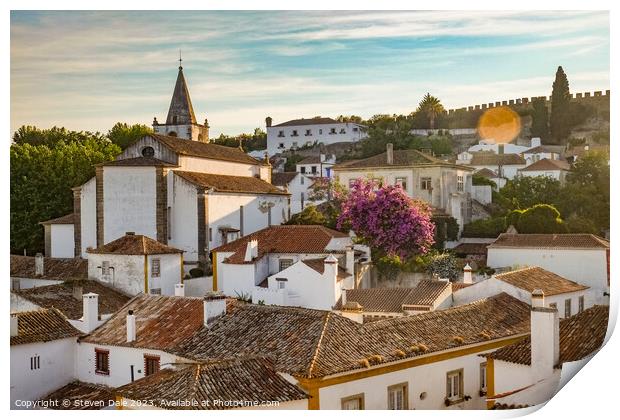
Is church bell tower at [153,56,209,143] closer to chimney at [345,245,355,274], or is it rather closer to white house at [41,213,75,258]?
white house at [41,213,75,258]

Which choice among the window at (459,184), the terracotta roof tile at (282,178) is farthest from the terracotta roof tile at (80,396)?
the terracotta roof tile at (282,178)

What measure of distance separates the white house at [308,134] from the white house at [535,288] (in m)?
8.55

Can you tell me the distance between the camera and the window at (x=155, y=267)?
17.8 m

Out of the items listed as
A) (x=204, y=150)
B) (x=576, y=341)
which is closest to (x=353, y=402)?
(x=576, y=341)

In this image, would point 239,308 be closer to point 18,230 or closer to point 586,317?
point 586,317

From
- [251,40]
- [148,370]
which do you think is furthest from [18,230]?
[251,40]

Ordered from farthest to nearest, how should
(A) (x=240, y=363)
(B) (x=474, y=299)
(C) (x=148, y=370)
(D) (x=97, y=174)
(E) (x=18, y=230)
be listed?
(D) (x=97, y=174), (E) (x=18, y=230), (B) (x=474, y=299), (C) (x=148, y=370), (A) (x=240, y=363)

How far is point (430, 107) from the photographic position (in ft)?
54.6

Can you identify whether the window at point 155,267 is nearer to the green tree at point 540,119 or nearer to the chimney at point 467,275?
the chimney at point 467,275

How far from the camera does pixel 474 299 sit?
49.7 ft

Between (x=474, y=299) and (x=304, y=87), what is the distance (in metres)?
4.46

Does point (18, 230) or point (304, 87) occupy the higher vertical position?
point (304, 87)

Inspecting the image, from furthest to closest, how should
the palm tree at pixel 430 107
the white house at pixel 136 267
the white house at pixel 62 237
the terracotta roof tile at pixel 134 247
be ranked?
the white house at pixel 62 237 → the terracotta roof tile at pixel 134 247 → the white house at pixel 136 267 → the palm tree at pixel 430 107

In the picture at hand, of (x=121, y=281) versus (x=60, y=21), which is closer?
(x=60, y=21)
